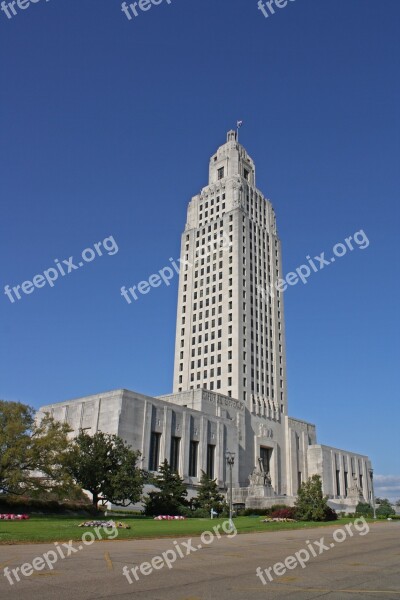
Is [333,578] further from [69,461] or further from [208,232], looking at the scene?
[208,232]

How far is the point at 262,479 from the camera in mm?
72312

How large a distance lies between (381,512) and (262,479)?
1626cm

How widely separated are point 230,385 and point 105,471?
151 ft

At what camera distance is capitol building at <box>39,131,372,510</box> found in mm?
73438

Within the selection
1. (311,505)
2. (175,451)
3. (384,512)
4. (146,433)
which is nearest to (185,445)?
(175,451)

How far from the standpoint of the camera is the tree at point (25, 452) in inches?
1656

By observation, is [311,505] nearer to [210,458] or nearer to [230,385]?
[210,458]

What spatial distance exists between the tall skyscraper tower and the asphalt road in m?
71.8

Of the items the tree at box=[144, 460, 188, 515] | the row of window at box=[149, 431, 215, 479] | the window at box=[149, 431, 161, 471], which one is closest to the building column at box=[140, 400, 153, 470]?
the window at box=[149, 431, 161, 471]

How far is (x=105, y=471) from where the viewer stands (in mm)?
48500

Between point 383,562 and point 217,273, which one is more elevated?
point 217,273

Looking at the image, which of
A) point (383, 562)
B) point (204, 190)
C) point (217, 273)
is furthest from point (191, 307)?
point (383, 562)

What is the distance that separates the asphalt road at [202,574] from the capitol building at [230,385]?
4990 centimetres

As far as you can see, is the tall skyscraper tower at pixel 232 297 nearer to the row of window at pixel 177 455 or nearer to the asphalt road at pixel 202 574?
the row of window at pixel 177 455
